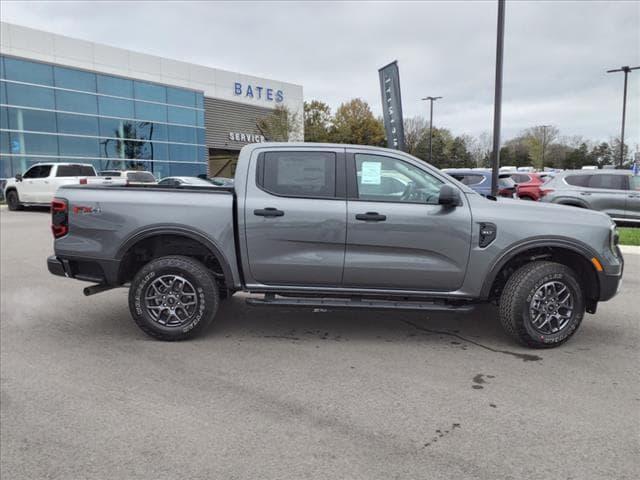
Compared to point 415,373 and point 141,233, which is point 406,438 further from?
point 141,233

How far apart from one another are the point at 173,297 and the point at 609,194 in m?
12.2

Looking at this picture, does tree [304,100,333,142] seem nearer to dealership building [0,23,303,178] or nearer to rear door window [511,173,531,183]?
dealership building [0,23,303,178]

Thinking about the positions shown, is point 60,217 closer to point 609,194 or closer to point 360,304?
point 360,304

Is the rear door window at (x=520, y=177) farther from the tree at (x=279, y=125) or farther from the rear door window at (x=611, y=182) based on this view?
the tree at (x=279, y=125)

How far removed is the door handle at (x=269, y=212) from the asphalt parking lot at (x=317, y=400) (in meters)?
1.22

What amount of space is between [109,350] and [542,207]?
164 inches

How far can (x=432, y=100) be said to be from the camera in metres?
44.6

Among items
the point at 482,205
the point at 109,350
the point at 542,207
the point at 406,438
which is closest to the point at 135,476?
the point at 406,438

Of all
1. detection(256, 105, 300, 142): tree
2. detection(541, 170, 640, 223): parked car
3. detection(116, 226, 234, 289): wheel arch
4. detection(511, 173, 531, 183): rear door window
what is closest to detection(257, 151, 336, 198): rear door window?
detection(116, 226, 234, 289): wheel arch

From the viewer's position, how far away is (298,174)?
4.78 meters

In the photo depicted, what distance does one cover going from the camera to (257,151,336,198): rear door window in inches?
186

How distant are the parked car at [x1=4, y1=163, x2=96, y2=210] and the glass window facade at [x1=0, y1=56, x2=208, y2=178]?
9.01m

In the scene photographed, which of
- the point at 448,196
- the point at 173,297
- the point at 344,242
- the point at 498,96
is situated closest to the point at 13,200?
the point at 498,96

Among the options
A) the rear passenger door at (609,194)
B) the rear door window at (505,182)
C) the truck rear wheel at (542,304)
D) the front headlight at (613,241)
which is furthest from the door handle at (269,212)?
the rear door window at (505,182)
